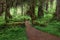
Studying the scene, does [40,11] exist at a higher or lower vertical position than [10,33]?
higher

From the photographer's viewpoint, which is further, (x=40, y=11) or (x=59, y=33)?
(x=40, y=11)

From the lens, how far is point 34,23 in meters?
11.5

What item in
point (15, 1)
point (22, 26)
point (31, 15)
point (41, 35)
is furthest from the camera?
point (15, 1)

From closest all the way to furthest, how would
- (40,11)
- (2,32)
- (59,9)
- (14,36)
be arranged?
(14,36) < (2,32) < (59,9) < (40,11)

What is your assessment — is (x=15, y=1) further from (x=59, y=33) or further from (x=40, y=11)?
(x=59, y=33)

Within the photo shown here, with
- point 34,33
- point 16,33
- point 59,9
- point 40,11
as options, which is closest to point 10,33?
point 16,33

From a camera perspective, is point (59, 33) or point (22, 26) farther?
point (22, 26)

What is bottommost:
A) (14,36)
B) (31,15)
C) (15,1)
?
(14,36)

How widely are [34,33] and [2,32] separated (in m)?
2.74

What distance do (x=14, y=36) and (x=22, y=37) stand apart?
23.3 inches

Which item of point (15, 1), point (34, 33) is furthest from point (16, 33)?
point (15, 1)

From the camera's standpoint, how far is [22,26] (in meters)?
11.0

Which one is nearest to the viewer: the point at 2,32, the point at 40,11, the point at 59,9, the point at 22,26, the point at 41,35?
the point at 41,35

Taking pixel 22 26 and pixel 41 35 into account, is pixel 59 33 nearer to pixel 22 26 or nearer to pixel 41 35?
pixel 41 35
